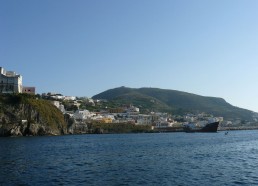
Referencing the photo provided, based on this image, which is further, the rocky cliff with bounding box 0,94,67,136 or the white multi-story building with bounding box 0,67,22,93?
the white multi-story building with bounding box 0,67,22,93

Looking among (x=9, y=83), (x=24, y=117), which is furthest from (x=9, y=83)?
(x=24, y=117)

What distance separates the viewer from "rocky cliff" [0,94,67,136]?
105938 millimetres

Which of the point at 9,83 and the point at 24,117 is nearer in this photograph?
the point at 24,117

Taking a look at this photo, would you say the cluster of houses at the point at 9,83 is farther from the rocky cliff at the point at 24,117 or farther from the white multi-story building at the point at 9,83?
the rocky cliff at the point at 24,117

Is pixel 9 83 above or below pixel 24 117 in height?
above

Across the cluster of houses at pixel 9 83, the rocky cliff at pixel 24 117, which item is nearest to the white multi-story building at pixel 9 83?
the cluster of houses at pixel 9 83

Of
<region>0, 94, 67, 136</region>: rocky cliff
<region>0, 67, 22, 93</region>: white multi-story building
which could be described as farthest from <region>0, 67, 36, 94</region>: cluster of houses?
<region>0, 94, 67, 136</region>: rocky cliff

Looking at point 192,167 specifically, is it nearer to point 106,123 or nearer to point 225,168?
point 225,168

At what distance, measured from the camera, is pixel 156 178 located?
104ft

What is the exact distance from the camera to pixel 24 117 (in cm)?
11138

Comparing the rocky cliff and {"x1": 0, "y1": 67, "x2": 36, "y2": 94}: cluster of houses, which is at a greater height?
{"x1": 0, "y1": 67, "x2": 36, "y2": 94}: cluster of houses

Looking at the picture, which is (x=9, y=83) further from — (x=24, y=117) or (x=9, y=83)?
(x=24, y=117)

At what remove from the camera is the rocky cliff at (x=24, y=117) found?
106 m

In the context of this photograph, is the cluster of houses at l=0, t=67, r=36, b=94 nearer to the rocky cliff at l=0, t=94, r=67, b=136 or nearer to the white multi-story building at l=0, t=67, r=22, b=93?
the white multi-story building at l=0, t=67, r=22, b=93
